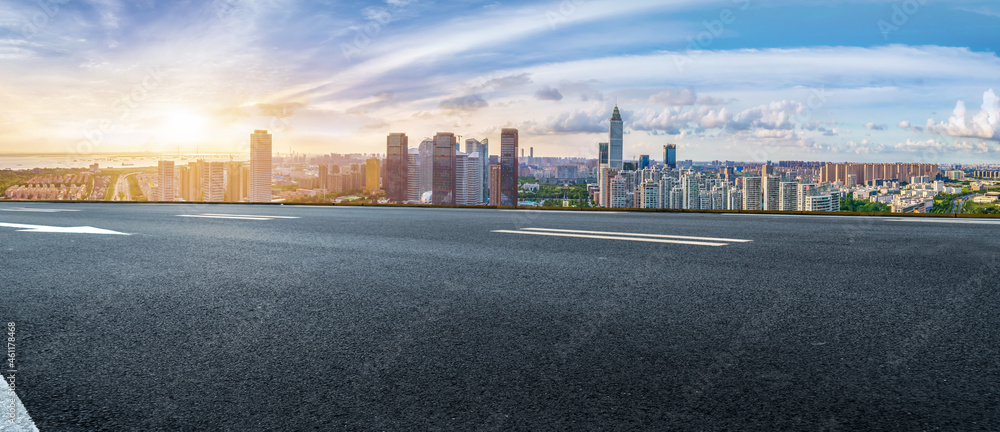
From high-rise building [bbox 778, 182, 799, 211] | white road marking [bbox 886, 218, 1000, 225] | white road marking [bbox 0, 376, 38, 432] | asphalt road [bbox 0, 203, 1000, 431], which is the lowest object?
white road marking [bbox 0, 376, 38, 432]

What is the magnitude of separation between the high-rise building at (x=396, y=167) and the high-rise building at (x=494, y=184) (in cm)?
269

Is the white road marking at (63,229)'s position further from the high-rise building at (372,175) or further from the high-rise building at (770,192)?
the high-rise building at (770,192)

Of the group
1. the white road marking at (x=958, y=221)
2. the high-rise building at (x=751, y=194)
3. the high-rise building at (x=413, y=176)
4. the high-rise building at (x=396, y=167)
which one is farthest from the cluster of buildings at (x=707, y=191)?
the high-rise building at (x=396, y=167)

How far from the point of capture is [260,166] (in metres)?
22.2

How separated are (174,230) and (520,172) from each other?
38.3 feet

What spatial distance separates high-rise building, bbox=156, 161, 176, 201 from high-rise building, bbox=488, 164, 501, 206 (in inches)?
442

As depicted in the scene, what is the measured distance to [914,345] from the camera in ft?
9.43

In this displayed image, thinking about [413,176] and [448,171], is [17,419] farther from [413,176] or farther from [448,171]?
[448,171]

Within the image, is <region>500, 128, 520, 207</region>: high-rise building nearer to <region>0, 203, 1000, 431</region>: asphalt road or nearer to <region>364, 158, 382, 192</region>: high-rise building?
<region>364, 158, 382, 192</region>: high-rise building

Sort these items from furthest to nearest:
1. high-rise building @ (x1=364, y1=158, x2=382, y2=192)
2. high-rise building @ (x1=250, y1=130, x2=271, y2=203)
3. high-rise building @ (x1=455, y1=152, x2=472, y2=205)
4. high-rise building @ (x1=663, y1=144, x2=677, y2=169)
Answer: high-rise building @ (x1=663, y1=144, x2=677, y2=169), high-rise building @ (x1=250, y1=130, x2=271, y2=203), high-rise building @ (x1=364, y1=158, x2=382, y2=192), high-rise building @ (x1=455, y1=152, x2=472, y2=205)

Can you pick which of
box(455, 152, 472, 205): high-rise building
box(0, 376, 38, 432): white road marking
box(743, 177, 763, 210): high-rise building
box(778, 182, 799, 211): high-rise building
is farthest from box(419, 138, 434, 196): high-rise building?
box(0, 376, 38, 432): white road marking

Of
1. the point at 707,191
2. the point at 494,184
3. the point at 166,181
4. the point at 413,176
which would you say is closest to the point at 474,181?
the point at 494,184

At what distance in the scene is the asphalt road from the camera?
2.16m

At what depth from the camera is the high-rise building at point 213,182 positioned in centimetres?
2052
